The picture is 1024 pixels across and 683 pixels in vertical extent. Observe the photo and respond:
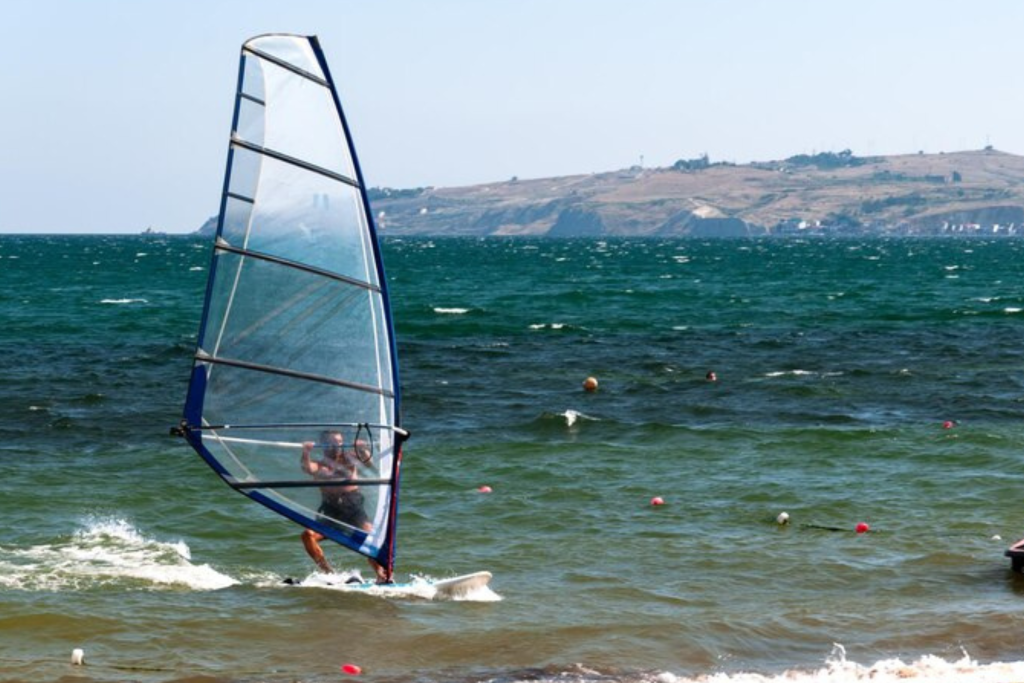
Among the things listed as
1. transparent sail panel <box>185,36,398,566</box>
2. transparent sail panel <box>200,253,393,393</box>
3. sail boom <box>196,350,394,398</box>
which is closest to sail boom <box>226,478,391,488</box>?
transparent sail panel <box>185,36,398,566</box>

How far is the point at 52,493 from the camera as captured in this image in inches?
994

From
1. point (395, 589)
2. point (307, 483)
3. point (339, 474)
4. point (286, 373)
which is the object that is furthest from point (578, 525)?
point (286, 373)

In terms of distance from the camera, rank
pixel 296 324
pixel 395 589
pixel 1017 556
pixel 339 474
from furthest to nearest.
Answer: pixel 1017 556 → pixel 395 589 → pixel 339 474 → pixel 296 324

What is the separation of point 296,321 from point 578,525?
753 centimetres

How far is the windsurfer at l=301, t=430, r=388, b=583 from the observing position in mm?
16953

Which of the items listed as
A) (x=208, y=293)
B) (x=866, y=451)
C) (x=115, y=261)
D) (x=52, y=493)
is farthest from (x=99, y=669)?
(x=115, y=261)

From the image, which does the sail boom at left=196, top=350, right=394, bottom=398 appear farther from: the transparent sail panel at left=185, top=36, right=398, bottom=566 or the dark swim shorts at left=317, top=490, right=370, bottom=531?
the dark swim shorts at left=317, top=490, right=370, bottom=531

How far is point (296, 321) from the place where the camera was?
54.5ft

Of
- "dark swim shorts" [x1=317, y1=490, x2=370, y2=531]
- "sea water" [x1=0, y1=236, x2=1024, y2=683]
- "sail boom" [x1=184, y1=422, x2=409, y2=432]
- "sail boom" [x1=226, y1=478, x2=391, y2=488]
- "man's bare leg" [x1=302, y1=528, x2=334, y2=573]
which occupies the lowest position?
"sea water" [x1=0, y1=236, x2=1024, y2=683]

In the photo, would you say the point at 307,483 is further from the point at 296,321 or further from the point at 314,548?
the point at 296,321

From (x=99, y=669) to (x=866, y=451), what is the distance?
17286 millimetres

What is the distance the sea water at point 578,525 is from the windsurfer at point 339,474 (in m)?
1.07

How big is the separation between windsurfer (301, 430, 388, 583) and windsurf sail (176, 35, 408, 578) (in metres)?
0.02

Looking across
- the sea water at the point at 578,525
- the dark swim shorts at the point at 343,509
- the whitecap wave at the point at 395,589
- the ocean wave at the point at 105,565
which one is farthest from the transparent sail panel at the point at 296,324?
the ocean wave at the point at 105,565
